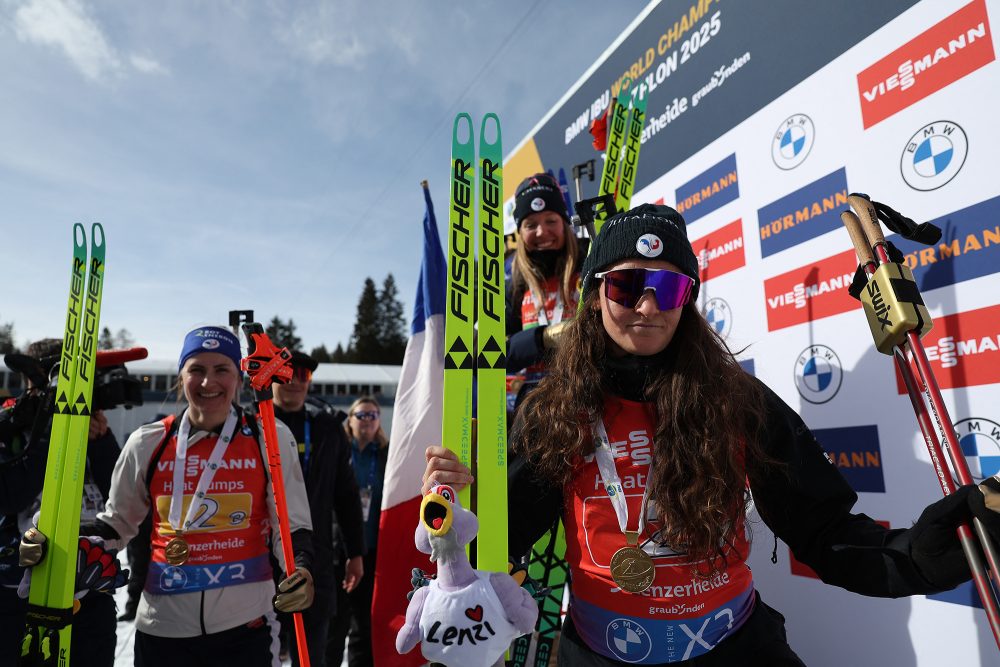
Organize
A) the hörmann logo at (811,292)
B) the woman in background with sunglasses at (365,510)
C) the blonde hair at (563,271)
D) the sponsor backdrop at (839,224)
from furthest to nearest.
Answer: the woman in background with sunglasses at (365,510), the blonde hair at (563,271), the hörmann logo at (811,292), the sponsor backdrop at (839,224)

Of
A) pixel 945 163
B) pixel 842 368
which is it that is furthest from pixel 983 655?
pixel 945 163

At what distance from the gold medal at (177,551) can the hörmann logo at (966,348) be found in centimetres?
317

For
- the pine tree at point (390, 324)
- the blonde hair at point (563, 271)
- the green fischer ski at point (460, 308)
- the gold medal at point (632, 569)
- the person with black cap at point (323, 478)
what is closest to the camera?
the gold medal at point (632, 569)

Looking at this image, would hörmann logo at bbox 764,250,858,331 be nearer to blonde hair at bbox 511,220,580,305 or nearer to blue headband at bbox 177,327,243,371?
blonde hair at bbox 511,220,580,305

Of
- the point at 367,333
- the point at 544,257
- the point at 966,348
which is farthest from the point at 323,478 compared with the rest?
the point at 367,333

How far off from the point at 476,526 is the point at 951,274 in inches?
80.1

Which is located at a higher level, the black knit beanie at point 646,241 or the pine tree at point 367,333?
the pine tree at point 367,333

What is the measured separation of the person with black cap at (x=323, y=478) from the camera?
144 inches

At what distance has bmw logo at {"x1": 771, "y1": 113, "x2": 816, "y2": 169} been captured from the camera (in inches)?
109

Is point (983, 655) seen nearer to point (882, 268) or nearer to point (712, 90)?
point (882, 268)

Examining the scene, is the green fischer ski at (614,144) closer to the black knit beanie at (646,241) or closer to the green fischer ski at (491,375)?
the green fischer ski at (491,375)

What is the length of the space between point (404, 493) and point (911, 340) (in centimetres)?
209

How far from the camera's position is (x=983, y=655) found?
A: 6.53 feet

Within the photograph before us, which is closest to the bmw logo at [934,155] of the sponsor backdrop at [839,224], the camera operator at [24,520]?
the sponsor backdrop at [839,224]
